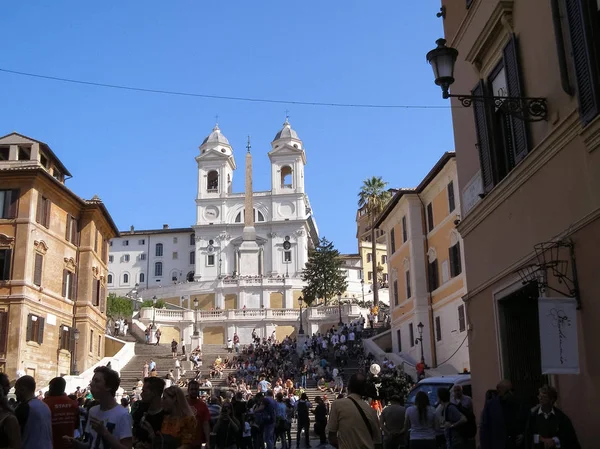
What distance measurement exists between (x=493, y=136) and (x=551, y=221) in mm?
2741

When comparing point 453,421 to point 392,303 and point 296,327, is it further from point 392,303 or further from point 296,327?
A: point 296,327

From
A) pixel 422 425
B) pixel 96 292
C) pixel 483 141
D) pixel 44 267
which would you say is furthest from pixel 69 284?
pixel 422 425

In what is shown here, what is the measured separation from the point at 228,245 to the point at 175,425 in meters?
89.3

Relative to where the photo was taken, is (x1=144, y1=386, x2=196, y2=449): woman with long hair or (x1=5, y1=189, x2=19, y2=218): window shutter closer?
(x1=144, y1=386, x2=196, y2=449): woman with long hair

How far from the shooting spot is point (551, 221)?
10062mm

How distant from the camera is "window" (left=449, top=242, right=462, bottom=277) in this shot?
33.1 meters

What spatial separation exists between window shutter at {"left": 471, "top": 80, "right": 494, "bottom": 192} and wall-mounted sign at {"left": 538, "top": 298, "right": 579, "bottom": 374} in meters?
3.78

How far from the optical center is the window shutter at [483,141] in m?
12.5

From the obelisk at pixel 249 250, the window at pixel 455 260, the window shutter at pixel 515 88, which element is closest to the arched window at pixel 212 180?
the obelisk at pixel 249 250

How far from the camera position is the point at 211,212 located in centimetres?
9900

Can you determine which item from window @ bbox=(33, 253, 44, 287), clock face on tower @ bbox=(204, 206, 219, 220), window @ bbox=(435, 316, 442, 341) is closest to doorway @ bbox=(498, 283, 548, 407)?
window @ bbox=(435, 316, 442, 341)

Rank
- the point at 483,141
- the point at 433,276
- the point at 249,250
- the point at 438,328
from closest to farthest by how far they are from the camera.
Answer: the point at 483,141, the point at 438,328, the point at 433,276, the point at 249,250

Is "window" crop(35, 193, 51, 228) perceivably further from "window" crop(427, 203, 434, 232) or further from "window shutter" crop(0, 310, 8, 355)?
"window" crop(427, 203, 434, 232)

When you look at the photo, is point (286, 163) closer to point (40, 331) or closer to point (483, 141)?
point (40, 331)
